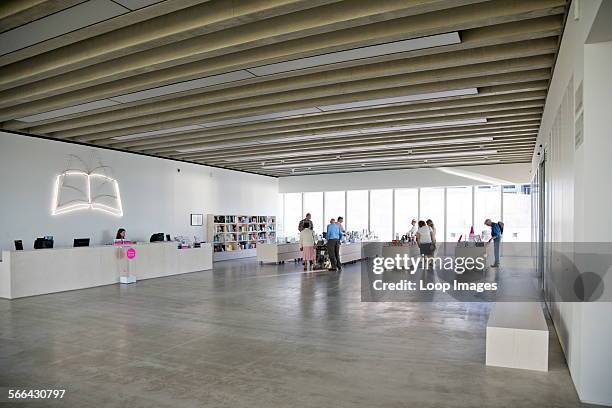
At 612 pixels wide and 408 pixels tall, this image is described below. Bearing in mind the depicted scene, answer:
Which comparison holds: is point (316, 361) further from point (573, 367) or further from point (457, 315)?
point (457, 315)

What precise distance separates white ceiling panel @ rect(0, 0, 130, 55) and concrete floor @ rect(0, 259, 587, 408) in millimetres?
3540

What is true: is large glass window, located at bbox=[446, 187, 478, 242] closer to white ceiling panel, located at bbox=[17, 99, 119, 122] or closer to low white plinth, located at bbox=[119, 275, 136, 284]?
A: low white plinth, located at bbox=[119, 275, 136, 284]

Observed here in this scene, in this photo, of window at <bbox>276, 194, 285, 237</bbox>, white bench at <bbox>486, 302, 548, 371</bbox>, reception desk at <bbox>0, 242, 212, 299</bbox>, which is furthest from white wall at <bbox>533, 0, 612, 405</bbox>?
window at <bbox>276, 194, 285, 237</bbox>

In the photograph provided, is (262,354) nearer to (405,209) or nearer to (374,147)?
(374,147)

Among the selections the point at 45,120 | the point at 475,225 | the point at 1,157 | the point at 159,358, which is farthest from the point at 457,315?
the point at 475,225

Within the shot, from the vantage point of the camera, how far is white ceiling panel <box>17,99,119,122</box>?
7.95 m

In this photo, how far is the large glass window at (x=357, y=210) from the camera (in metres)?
19.4

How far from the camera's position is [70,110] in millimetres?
8336

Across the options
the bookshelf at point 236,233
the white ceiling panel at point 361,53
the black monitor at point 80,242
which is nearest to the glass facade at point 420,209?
the bookshelf at point 236,233

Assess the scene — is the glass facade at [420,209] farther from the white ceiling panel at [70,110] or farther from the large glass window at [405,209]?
the white ceiling panel at [70,110]

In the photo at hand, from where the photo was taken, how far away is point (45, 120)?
9.20 m

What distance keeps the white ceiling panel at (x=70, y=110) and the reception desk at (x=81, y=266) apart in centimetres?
262

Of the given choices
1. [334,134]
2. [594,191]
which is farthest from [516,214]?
[594,191]

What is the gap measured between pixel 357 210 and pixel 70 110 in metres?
13.1
